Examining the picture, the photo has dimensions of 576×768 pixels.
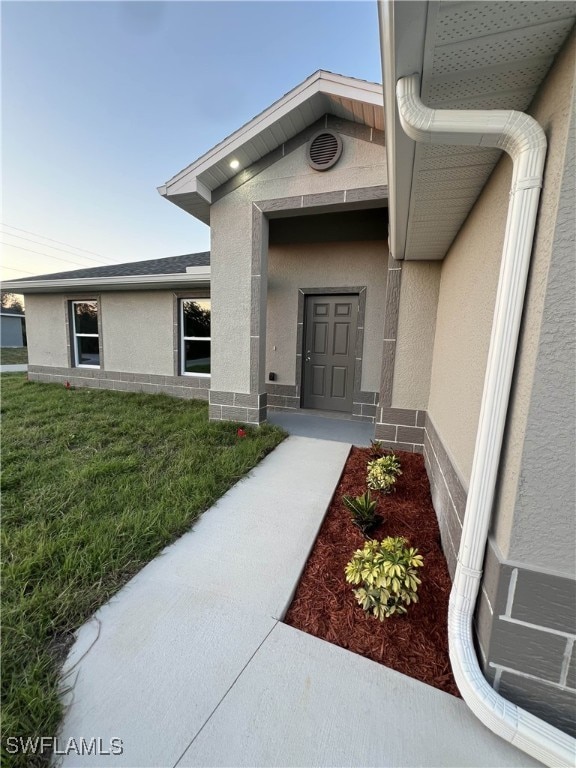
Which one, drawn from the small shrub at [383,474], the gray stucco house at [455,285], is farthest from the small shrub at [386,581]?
the small shrub at [383,474]

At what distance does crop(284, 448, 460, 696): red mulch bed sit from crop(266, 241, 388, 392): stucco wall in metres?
3.23

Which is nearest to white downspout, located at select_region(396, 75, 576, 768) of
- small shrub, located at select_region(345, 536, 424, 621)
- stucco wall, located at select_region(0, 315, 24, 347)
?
small shrub, located at select_region(345, 536, 424, 621)

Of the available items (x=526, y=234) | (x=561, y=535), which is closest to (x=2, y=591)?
(x=561, y=535)

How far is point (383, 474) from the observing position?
316 centimetres

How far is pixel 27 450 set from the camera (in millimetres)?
3795

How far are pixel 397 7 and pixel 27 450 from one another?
5.08 meters

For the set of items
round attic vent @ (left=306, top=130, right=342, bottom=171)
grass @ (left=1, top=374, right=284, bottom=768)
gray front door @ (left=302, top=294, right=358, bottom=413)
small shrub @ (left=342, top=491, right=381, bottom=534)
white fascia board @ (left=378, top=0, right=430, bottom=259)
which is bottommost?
grass @ (left=1, top=374, right=284, bottom=768)

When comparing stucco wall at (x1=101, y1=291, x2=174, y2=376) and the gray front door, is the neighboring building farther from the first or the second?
the gray front door

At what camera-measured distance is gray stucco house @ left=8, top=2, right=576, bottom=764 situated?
105 cm

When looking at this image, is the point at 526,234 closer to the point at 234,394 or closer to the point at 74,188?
the point at 234,394

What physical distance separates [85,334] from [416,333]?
8.52 meters

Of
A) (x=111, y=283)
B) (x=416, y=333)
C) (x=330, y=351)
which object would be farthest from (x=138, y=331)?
(x=416, y=333)

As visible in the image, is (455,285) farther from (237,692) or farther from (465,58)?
(237,692)

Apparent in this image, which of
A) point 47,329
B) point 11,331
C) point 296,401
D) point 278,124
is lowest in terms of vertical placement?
point 296,401
